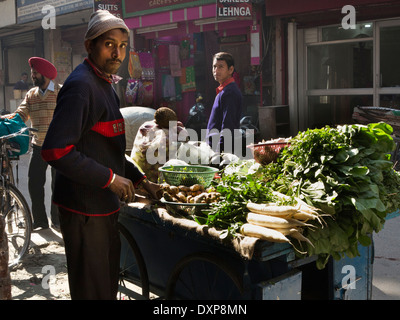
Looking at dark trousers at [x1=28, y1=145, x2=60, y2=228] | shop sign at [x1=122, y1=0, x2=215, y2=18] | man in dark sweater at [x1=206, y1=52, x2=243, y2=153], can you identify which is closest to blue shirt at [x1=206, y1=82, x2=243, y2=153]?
man in dark sweater at [x1=206, y1=52, x2=243, y2=153]

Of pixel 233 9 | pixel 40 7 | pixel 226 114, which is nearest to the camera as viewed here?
pixel 226 114

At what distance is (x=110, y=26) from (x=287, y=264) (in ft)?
5.19

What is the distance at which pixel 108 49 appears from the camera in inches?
102

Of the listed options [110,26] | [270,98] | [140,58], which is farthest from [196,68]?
[110,26]

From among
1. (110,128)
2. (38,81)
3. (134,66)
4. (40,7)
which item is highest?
(40,7)

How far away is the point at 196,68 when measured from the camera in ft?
40.2

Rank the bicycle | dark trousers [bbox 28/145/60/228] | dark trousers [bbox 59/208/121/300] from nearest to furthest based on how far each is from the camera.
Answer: dark trousers [bbox 59/208/121/300] < the bicycle < dark trousers [bbox 28/145/60/228]

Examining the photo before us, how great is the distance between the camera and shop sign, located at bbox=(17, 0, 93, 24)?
14000 mm

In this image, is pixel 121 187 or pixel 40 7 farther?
pixel 40 7

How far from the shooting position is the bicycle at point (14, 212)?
501cm

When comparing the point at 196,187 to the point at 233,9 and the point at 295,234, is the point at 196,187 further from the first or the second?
the point at 233,9

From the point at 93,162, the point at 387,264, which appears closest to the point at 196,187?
the point at 93,162

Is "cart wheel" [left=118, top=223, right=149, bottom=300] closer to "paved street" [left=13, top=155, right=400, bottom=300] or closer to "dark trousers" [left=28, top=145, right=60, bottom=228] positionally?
"paved street" [left=13, top=155, right=400, bottom=300]

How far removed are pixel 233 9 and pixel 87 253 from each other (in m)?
7.50
